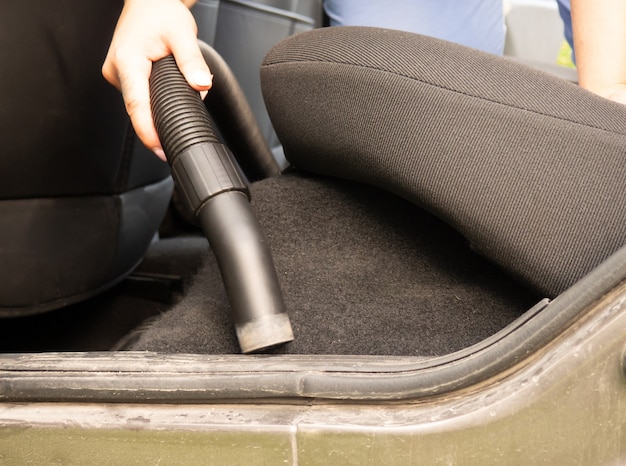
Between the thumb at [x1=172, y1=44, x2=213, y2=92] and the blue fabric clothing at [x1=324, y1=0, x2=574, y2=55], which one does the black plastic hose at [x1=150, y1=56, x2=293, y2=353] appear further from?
the blue fabric clothing at [x1=324, y1=0, x2=574, y2=55]

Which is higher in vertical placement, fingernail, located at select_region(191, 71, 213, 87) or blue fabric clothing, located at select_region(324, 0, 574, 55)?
fingernail, located at select_region(191, 71, 213, 87)

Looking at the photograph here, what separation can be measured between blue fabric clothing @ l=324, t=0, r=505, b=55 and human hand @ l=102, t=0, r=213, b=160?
538 millimetres

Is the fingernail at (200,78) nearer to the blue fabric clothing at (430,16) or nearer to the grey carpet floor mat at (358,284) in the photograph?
the grey carpet floor mat at (358,284)

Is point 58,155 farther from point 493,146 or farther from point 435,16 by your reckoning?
point 435,16

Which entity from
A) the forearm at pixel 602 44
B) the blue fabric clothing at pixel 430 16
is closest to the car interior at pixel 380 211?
the forearm at pixel 602 44

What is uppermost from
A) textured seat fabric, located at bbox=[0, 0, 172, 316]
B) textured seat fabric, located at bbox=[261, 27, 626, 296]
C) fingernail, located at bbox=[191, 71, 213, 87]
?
textured seat fabric, located at bbox=[261, 27, 626, 296]

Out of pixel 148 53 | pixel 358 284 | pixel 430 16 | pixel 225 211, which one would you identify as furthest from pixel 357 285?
pixel 430 16

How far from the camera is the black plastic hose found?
1.46ft

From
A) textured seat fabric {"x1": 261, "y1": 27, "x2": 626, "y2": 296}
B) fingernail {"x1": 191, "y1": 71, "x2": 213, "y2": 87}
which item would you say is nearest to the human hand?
fingernail {"x1": 191, "y1": 71, "x2": 213, "y2": 87}

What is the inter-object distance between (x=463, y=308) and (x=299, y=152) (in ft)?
0.65

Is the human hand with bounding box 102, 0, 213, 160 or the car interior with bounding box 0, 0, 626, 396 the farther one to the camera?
the human hand with bounding box 102, 0, 213, 160

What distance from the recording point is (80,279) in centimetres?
68

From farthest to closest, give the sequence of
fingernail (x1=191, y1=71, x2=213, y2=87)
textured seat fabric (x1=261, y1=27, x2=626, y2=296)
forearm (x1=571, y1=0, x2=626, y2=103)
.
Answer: forearm (x1=571, y1=0, x2=626, y2=103) < fingernail (x1=191, y1=71, x2=213, y2=87) < textured seat fabric (x1=261, y1=27, x2=626, y2=296)

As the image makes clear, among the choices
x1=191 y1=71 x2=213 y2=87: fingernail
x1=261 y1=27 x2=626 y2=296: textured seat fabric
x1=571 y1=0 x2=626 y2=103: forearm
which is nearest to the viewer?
x1=261 y1=27 x2=626 y2=296: textured seat fabric
